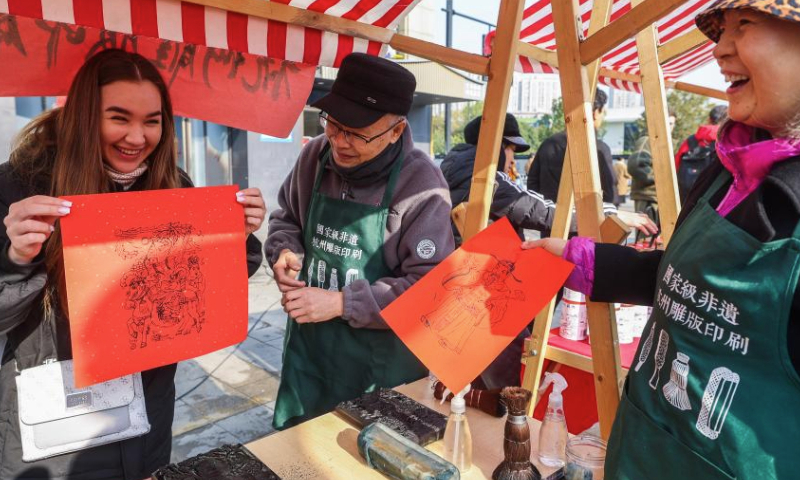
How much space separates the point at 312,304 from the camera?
5.67 feet

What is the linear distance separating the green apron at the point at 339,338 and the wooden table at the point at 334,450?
38cm

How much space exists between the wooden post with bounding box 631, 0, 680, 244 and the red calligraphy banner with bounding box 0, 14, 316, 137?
128cm

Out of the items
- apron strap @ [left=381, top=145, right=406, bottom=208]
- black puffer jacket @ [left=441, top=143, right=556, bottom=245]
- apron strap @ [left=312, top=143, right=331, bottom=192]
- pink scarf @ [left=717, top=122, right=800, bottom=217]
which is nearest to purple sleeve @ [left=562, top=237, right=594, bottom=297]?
pink scarf @ [left=717, top=122, right=800, bottom=217]

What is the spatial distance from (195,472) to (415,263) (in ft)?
2.97

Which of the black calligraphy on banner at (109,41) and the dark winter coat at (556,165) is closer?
the black calligraphy on banner at (109,41)

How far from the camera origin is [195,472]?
1189 millimetres

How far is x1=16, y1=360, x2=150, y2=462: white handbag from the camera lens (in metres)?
1.37

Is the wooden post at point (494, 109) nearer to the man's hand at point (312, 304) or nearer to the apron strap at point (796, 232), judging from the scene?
the man's hand at point (312, 304)

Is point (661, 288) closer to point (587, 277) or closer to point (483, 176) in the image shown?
point (587, 277)

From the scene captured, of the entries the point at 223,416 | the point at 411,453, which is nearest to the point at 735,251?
the point at 411,453

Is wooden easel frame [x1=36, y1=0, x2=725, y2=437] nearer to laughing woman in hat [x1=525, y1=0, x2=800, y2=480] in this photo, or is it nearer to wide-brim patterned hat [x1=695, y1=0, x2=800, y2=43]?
wide-brim patterned hat [x1=695, y1=0, x2=800, y2=43]

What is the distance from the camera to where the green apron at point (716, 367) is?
0.81 meters

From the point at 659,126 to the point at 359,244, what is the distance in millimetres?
1205

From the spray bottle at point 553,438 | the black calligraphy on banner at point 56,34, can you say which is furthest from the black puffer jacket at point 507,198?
the black calligraphy on banner at point 56,34
